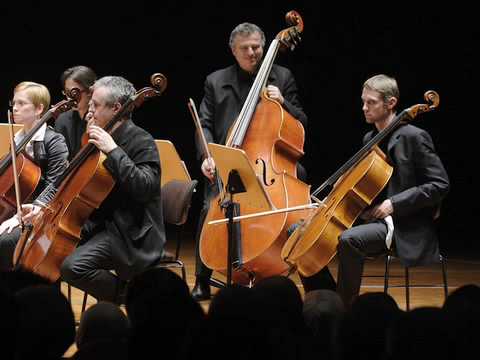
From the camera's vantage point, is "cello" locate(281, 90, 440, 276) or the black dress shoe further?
the black dress shoe

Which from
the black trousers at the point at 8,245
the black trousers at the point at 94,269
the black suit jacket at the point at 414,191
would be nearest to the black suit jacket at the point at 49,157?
the black trousers at the point at 8,245

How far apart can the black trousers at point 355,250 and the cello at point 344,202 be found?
5 centimetres

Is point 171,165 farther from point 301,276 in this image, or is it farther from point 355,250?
point 355,250

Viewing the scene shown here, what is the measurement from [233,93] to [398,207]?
1.26 metres

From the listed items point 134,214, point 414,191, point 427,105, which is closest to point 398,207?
point 414,191

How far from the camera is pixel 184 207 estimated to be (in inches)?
159

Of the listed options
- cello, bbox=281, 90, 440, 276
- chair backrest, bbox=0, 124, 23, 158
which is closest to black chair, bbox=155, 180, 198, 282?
cello, bbox=281, 90, 440, 276

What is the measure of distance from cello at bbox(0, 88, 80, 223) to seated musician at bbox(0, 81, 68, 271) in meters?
0.05

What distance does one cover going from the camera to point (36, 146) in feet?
13.8

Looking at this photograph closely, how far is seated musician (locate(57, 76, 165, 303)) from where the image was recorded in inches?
143

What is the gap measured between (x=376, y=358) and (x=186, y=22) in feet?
17.1

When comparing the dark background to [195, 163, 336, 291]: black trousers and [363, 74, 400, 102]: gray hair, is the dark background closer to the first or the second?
[195, 163, 336, 291]: black trousers

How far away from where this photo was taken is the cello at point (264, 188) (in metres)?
4.19

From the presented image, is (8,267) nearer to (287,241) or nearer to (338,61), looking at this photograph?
(287,241)
